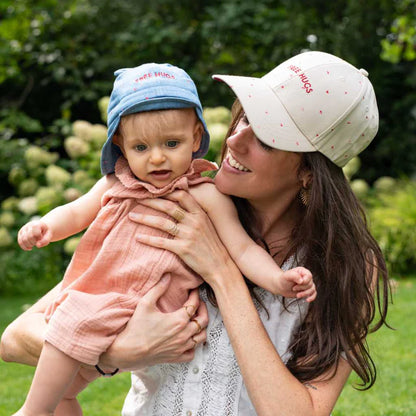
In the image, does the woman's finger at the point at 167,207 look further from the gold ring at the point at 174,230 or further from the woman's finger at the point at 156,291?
the woman's finger at the point at 156,291

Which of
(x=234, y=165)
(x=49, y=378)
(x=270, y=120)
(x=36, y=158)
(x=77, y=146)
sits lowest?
(x=36, y=158)

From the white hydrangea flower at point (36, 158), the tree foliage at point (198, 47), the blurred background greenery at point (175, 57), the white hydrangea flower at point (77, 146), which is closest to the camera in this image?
the white hydrangea flower at point (77, 146)

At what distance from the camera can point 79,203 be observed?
7.39 ft

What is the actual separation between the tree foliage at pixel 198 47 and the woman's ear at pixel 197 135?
674 centimetres

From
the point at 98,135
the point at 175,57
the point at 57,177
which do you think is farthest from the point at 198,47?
the point at 57,177

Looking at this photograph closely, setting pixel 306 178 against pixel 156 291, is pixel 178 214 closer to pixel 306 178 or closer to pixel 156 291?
pixel 156 291

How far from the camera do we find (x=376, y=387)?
13.4 ft

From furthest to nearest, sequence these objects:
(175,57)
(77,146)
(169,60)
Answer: (175,57) < (169,60) < (77,146)

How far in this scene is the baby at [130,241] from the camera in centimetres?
194

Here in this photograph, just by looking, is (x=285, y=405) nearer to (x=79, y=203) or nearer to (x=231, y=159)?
(x=231, y=159)

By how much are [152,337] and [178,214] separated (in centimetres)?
40

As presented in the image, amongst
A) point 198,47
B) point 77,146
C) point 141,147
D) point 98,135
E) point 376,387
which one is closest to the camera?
point 141,147

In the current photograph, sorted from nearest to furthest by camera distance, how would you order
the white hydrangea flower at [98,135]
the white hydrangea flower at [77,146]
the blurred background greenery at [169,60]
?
the white hydrangea flower at [98,135], the white hydrangea flower at [77,146], the blurred background greenery at [169,60]

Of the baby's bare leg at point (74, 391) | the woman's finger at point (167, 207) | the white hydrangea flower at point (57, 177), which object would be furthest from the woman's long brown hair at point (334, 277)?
the white hydrangea flower at point (57, 177)
